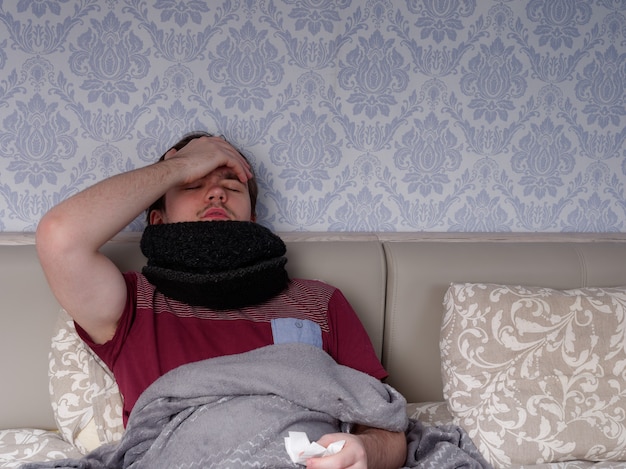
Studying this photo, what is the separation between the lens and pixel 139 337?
1.31 metres

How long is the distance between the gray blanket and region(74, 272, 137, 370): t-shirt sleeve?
15cm

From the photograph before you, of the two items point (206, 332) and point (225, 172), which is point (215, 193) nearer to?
point (225, 172)

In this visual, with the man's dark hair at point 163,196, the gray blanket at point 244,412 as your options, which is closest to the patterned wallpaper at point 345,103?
the man's dark hair at point 163,196

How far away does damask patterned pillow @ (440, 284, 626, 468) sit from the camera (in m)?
1.42

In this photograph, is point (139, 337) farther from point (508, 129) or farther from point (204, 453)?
point (508, 129)

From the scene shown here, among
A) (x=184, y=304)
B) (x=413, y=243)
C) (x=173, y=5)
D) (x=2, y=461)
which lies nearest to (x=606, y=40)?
(x=413, y=243)

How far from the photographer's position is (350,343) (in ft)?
4.63

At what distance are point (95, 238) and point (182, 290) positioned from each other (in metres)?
0.21

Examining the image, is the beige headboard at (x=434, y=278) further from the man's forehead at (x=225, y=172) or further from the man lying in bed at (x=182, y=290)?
the man's forehead at (x=225, y=172)

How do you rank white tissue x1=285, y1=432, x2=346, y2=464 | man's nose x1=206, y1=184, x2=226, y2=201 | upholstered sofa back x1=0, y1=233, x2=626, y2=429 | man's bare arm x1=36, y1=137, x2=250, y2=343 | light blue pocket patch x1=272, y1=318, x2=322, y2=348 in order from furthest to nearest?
upholstered sofa back x1=0, y1=233, x2=626, y2=429, man's nose x1=206, y1=184, x2=226, y2=201, light blue pocket patch x1=272, y1=318, x2=322, y2=348, man's bare arm x1=36, y1=137, x2=250, y2=343, white tissue x1=285, y1=432, x2=346, y2=464

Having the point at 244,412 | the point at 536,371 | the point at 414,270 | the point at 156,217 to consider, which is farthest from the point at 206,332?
the point at 536,371

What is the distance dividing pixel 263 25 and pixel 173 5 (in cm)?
25

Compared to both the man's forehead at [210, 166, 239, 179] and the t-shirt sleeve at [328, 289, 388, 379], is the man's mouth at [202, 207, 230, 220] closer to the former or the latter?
the man's forehead at [210, 166, 239, 179]

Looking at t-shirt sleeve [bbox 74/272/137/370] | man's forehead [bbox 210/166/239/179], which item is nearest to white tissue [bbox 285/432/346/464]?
t-shirt sleeve [bbox 74/272/137/370]
